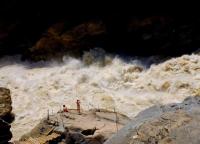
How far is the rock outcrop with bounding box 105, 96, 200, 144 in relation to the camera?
3641 millimetres

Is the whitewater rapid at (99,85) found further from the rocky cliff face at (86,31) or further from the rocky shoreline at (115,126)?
the rocky shoreline at (115,126)

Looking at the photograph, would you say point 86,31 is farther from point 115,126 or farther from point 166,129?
point 166,129

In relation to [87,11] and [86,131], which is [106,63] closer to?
[87,11]

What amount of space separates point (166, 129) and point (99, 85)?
9.88 m

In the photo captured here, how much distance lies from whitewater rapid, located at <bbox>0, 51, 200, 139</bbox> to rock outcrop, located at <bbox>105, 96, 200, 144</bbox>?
6.90m

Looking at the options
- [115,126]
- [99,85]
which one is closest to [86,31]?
[99,85]

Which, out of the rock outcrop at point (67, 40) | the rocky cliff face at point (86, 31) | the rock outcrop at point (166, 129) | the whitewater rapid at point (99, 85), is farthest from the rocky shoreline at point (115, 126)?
the rocky cliff face at point (86, 31)

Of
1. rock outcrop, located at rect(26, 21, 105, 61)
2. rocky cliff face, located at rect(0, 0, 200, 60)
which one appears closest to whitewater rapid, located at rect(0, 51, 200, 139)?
rock outcrop, located at rect(26, 21, 105, 61)

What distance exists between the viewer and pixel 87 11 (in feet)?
55.2

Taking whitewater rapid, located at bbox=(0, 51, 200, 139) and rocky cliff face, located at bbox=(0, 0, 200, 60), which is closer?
whitewater rapid, located at bbox=(0, 51, 200, 139)

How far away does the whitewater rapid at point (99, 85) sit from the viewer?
11883 mm

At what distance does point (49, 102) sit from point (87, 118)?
4.41m

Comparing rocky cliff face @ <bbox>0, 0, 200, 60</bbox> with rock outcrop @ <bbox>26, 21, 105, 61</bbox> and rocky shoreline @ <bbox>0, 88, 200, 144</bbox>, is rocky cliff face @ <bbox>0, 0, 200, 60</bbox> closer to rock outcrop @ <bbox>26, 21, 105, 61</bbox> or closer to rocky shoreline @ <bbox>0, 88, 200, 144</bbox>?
rock outcrop @ <bbox>26, 21, 105, 61</bbox>

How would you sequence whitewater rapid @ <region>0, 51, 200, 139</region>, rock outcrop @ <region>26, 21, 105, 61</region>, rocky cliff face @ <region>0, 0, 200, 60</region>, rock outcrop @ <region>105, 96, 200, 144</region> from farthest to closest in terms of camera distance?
rock outcrop @ <region>26, 21, 105, 61</region>, rocky cliff face @ <region>0, 0, 200, 60</region>, whitewater rapid @ <region>0, 51, 200, 139</region>, rock outcrop @ <region>105, 96, 200, 144</region>
